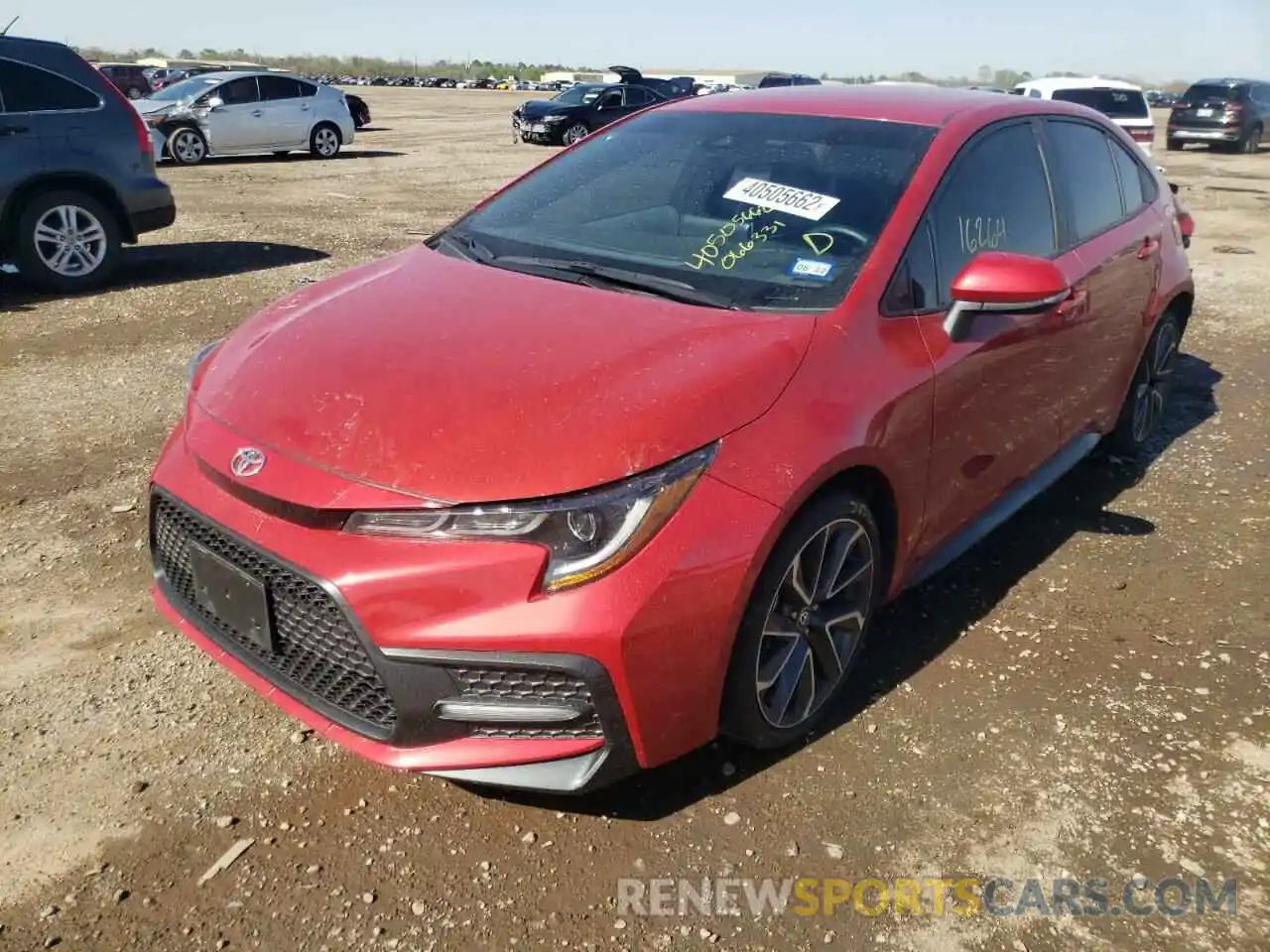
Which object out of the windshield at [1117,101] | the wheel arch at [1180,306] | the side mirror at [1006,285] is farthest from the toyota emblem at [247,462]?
the windshield at [1117,101]

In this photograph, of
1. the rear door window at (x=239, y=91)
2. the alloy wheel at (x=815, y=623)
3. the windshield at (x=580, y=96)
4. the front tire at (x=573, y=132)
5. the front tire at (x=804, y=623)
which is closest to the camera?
the front tire at (x=804, y=623)

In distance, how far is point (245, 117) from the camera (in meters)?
17.1

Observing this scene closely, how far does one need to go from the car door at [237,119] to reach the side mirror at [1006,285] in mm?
16607

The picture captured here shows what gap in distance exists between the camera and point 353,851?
7.95 ft

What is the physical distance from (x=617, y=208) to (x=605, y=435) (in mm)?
1407

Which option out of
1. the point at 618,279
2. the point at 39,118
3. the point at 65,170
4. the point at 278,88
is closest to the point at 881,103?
the point at 618,279

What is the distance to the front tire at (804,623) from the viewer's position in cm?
244

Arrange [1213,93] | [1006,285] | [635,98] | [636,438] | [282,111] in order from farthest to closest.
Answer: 1. [1213,93]
2. [635,98]
3. [282,111]
4. [1006,285]
5. [636,438]

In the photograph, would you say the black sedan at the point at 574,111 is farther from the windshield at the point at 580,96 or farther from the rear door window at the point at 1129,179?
the rear door window at the point at 1129,179

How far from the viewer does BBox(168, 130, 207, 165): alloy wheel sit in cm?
1650

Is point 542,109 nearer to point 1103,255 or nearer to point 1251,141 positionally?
point 1251,141

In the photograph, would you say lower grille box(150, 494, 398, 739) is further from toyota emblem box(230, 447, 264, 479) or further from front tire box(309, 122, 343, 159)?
front tire box(309, 122, 343, 159)

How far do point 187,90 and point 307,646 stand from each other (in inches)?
681

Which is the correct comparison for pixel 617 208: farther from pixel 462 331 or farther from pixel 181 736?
pixel 181 736
